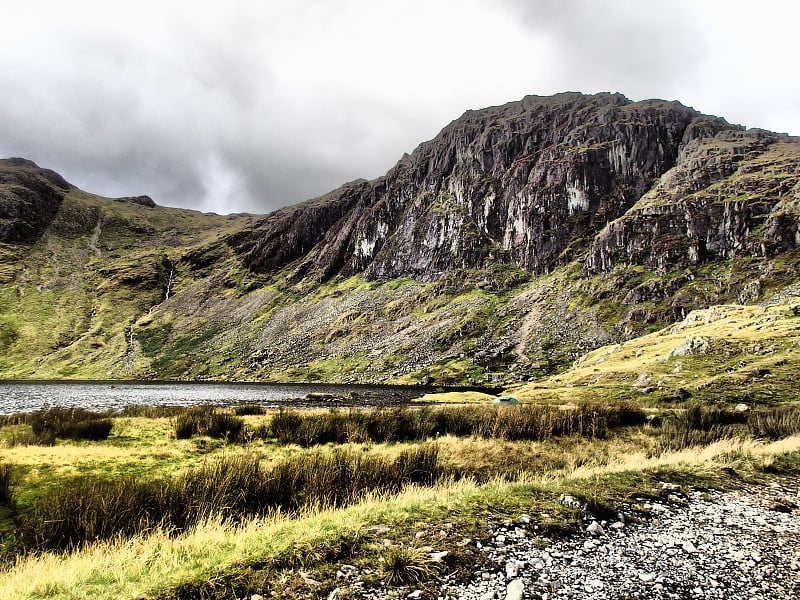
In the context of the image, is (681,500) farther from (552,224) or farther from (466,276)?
(552,224)

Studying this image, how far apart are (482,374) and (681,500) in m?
95.4

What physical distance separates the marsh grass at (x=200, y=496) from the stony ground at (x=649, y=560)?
5.14 m

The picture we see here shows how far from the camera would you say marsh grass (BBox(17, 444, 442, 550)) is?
901 cm

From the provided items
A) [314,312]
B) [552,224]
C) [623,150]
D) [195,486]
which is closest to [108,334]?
[314,312]

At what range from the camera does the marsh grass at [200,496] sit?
355 inches

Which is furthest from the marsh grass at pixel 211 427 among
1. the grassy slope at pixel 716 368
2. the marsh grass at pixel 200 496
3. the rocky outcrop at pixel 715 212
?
the rocky outcrop at pixel 715 212

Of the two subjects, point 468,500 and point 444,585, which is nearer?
point 444,585

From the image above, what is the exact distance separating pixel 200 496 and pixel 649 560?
10.1 metres

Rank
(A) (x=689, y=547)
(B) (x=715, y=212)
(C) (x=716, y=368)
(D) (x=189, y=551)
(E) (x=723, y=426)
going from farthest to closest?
(B) (x=715, y=212)
(C) (x=716, y=368)
(E) (x=723, y=426)
(A) (x=689, y=547)
(D) (x=189, y=551)

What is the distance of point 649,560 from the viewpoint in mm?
7566

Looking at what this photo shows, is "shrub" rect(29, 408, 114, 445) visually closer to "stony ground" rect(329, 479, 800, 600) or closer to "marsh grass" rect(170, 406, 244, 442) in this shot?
"marsh grass" rect(170, 406, 244, 442)

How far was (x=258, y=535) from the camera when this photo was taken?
825cm

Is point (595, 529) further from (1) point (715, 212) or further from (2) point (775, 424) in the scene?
(1) point (715, 212)

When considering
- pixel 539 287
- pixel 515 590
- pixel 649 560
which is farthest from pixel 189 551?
pixel 539 287
